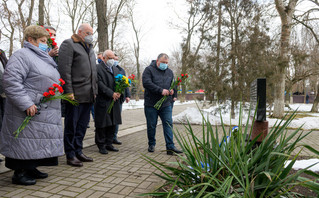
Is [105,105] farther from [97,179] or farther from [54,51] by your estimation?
[97,179]

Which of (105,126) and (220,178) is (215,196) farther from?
(105,126)

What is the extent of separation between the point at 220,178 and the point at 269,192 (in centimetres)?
43

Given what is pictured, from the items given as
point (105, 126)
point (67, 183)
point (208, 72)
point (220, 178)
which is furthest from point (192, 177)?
point (208, 72)

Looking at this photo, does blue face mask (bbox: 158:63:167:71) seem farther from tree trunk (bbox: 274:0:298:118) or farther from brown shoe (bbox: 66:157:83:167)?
tree trunk (bbox: 274:0:298:118)

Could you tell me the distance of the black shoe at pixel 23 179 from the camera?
10.2 feet

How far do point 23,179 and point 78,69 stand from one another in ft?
5.96

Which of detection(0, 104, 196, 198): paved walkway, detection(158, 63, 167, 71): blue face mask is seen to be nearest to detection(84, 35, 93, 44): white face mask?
detection(158, 63, 167, 71): blue face mask

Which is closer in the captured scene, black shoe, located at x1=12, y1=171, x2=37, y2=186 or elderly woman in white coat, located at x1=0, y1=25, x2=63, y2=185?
elderly woman in white coat, located at x1=0, y1=25, x2=63, y2=185

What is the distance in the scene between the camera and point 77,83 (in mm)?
4102

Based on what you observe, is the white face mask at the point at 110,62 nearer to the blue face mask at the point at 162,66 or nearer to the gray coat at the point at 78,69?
the gray coat at the point at 78,69

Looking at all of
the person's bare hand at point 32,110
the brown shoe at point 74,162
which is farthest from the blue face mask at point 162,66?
the person's bare hand at point 32,110

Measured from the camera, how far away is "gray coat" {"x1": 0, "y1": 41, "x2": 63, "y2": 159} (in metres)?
2.96

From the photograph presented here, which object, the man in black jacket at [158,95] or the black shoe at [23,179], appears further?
the man in black jacket at [158,95]

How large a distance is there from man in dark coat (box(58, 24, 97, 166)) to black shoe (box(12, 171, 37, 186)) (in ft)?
2.83
